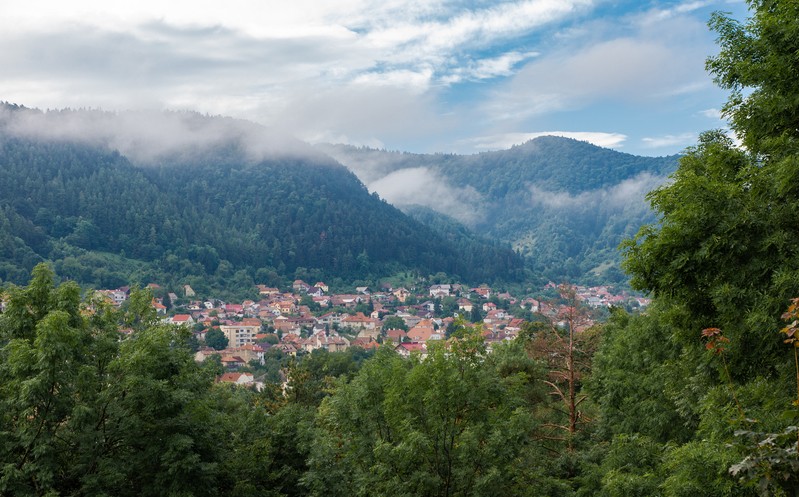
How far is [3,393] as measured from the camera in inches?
345

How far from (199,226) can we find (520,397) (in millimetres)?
122566

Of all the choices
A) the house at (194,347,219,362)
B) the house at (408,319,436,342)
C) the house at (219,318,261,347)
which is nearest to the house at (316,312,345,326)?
the house at (219,318,261,347)

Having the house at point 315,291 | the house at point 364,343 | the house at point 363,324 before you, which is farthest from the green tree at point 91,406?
the house at point 315,291

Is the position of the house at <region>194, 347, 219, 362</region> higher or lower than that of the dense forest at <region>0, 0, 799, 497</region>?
lower

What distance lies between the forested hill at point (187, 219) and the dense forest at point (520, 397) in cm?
8531

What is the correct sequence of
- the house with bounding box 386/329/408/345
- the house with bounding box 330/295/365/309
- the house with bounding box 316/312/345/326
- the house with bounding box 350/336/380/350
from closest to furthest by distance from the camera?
the house with bounding box 350/336/380/350, the house with bounding box 386/329/408/345, the house with bounding box 316/312/345/326, the house with bounding box 330/295/365/309

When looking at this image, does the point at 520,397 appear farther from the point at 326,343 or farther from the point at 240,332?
the point at 240,332

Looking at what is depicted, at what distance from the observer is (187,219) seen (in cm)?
12406

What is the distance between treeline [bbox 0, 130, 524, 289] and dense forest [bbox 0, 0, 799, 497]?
→ 83.3m

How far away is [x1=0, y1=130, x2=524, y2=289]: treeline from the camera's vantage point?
101 metres

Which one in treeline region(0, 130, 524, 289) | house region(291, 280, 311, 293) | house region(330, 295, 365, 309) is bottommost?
house region(330, 295, 365, 309)

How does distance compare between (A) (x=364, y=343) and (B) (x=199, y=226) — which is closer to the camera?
(A) (x=364, y=343)

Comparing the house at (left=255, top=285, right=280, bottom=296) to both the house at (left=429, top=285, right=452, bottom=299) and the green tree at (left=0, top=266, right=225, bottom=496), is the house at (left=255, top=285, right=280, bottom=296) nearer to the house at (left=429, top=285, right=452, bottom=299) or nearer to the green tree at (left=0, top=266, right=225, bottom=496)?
the house at (left=429, top=285, right=452, bottom=299)

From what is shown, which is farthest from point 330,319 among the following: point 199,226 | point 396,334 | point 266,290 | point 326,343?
point 199,226
